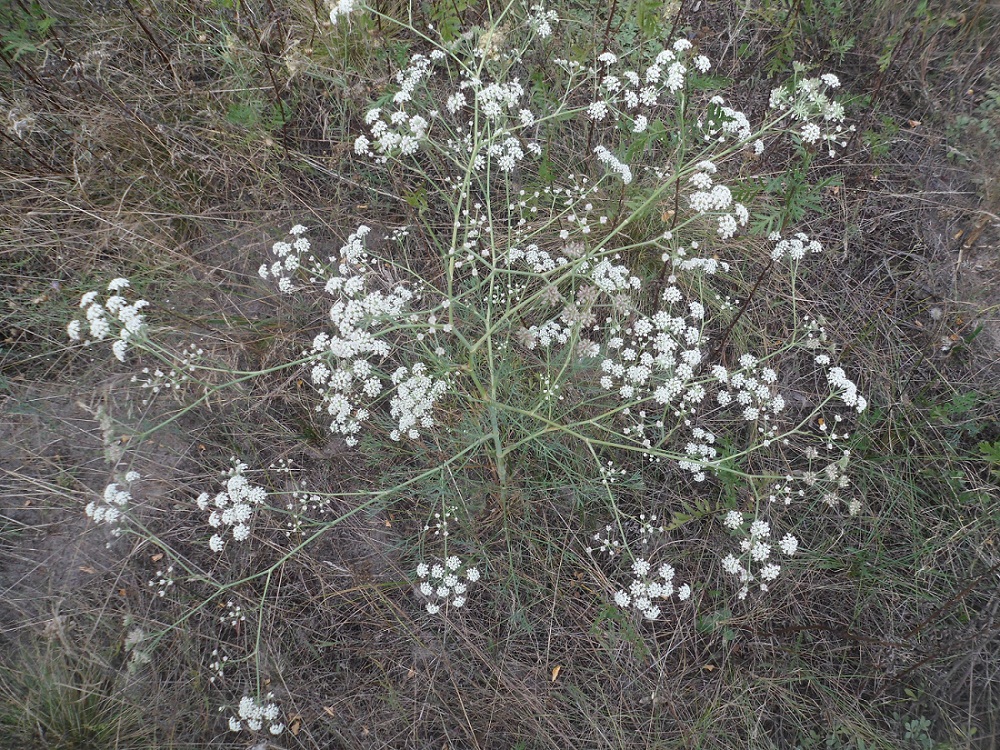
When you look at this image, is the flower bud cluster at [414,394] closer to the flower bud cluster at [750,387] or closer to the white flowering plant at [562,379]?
the white flowering plant at [562,379]

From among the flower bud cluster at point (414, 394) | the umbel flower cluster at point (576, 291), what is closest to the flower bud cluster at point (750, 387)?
the umbel flower cluster at point (576, 291)

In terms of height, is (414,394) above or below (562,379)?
above

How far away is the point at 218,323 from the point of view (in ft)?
11.5

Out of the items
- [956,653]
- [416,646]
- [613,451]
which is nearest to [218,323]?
[416,646]

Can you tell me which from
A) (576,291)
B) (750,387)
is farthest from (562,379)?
(750,387)

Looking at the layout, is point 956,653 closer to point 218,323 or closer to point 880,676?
point 880,676

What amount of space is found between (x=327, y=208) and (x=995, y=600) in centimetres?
429

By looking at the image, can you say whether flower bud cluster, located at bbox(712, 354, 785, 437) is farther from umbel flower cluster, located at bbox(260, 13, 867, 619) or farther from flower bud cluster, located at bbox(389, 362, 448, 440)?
flower bud cluster, located at bbox(389, 362, 448, 440)

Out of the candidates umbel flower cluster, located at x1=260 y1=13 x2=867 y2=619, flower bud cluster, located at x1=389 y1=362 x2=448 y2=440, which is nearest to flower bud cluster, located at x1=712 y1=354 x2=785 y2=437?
umbel flower cluster, located at x1=260 y1=13 x2=867 y2=619

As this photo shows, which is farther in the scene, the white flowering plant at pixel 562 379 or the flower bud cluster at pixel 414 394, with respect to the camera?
the white flowering plant at pixel 562 379

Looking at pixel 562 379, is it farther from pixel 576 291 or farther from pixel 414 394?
pixel 414 394

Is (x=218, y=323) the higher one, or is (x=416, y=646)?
(x=218, y=323)

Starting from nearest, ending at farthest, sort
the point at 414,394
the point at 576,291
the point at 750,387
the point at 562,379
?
the point at 414,394, the point at 750,387, the point at 562,379, the point at 576,291

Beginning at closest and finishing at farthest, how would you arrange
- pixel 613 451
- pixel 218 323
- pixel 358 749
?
pixel 358 749
pixel 613 451
pixel 218 323
